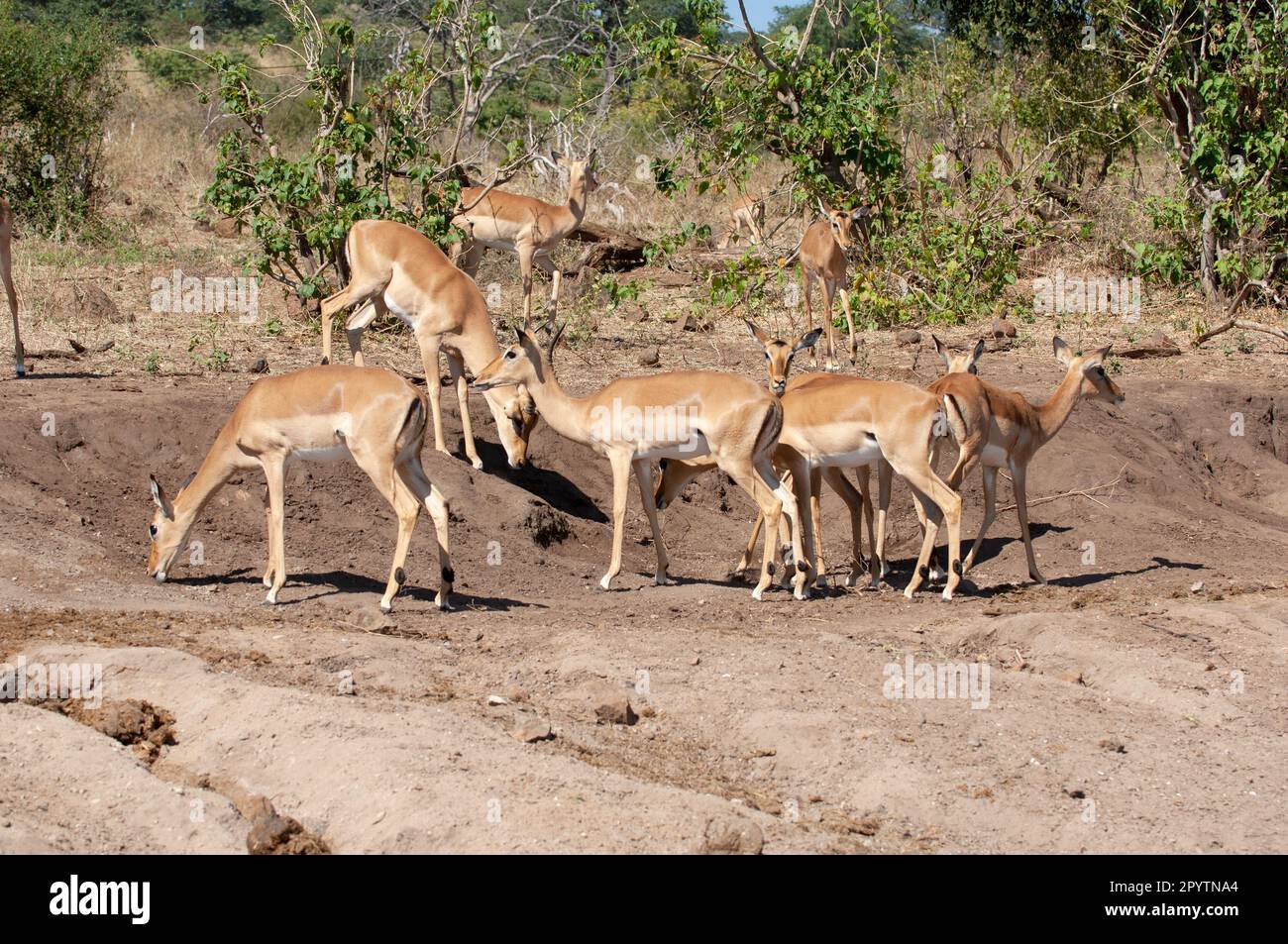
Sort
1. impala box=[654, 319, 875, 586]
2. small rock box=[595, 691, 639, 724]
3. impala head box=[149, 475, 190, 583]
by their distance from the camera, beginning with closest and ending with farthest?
1. small rock box=[595, 691, 639, 724]
2. impala head box=[149, 475, 190, 583]
3. impala box=[654, 319, 875, 586]

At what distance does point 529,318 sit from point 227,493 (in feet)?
16.5

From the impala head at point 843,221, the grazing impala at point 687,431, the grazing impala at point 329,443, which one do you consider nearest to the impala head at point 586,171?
the impala head at point 843,221

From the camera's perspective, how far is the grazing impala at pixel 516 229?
49.1 feet

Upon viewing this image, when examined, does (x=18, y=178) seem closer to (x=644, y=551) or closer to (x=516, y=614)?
(x=644, y=551)

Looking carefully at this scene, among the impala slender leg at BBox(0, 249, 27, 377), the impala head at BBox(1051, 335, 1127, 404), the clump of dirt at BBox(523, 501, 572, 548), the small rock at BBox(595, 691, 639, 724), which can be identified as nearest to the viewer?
the small rock at BBox(595, 691, 639, 724)

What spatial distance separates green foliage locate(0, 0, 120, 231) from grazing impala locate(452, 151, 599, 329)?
514 centimetres

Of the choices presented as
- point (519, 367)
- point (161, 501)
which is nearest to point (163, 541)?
point (161, 501)

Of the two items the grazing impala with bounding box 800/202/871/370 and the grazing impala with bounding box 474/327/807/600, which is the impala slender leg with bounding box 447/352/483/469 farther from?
the grazing impala with bounding box 800/202/871/370

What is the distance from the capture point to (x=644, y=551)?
1082cm

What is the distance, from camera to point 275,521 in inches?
329

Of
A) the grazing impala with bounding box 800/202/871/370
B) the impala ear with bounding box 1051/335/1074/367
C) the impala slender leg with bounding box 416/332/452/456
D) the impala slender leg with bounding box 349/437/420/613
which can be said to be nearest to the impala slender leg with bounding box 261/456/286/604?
the impala slender leg with bounding box 349/437/420/613

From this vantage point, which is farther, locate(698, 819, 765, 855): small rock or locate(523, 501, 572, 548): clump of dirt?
locate(523, 501, 572, 548): clump of dirt

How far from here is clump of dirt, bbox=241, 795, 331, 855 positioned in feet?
15.9

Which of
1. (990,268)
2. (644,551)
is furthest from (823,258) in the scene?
(644,551)
